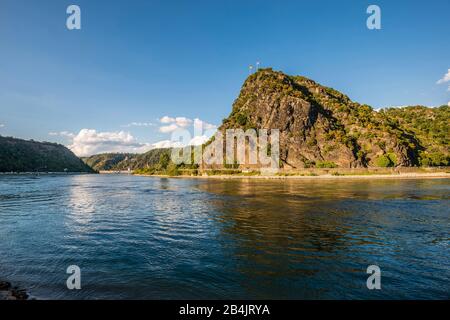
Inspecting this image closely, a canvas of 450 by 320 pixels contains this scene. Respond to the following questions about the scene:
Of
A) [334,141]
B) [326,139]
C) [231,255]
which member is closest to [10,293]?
[231,255]

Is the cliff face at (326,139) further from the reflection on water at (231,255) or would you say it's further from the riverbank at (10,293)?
the riverbank at (10,293)

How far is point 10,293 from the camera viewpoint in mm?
11555

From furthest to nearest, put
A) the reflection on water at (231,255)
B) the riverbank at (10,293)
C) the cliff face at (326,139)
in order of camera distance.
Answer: the cliff face at (326,139) → the reflection on water at (231,255) → the riverbank at (10,293)

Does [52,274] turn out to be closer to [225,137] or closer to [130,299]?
[130,299]

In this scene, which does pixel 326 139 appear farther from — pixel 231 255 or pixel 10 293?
pixel 10 293

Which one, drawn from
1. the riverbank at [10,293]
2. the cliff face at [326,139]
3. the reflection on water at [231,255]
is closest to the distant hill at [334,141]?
the cliff face at [326,139]

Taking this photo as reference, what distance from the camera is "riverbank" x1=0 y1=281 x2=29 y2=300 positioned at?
11092mm

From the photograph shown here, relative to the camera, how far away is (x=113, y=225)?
27203mm

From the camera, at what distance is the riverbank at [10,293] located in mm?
11092

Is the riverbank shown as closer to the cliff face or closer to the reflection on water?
the reflection on water

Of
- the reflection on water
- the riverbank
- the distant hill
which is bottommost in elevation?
the reflection on water

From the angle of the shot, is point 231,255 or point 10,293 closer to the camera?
point 10,293

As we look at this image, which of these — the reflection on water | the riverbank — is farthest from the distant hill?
the riverbank

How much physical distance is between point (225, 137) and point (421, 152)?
134 metres
